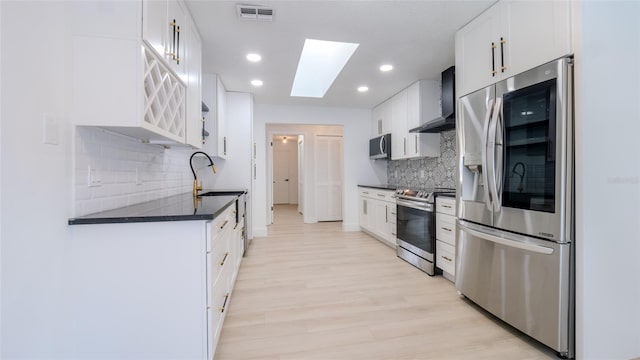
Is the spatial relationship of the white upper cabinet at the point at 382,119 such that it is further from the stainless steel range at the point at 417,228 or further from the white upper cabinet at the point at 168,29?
the white upper cabinet at the point at 168,29

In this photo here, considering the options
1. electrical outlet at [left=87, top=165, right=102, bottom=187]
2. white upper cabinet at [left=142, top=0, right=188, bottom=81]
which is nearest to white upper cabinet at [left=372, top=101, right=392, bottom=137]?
white upper cabinet at [left=142, top=0, right=188, bottom=81]

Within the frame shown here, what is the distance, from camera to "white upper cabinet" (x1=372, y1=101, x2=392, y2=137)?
183 inches

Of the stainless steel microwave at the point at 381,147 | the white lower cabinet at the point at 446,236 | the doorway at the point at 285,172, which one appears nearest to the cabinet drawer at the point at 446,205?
the white lower cabinet at the point at 446,236

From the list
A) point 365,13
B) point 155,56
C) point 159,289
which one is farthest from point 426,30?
point 159,289

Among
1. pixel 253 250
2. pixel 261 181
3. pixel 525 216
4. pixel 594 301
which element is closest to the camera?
pixel 594 301

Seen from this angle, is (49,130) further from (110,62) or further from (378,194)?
(378,194)

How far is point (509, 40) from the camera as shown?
6.20ft

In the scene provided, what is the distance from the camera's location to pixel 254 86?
3959mm

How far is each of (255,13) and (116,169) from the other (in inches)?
61.2

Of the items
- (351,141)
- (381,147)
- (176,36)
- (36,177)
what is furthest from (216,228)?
(351,141)

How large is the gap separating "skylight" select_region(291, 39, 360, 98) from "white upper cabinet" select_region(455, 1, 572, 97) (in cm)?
108

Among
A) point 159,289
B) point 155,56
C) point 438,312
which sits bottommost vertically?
point 438,312

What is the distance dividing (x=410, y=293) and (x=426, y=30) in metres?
2.44

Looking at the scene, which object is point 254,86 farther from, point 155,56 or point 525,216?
point 525,216
